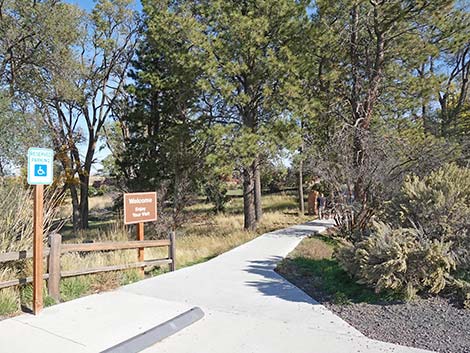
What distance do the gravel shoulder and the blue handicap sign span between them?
442cm

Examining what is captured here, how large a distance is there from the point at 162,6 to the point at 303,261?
1156 cm

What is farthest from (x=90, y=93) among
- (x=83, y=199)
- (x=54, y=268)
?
(x=54, y=268)

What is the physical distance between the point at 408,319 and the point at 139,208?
17.9 feet

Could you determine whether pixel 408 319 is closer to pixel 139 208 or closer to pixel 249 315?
pixel 249 315

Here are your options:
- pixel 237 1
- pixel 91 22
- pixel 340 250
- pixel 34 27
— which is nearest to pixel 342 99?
pixel 237 1

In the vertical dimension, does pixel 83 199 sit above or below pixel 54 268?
above

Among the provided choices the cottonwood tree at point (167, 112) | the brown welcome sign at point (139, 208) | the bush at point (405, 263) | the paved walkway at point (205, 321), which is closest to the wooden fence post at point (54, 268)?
the paved walkway at point (205, 321)

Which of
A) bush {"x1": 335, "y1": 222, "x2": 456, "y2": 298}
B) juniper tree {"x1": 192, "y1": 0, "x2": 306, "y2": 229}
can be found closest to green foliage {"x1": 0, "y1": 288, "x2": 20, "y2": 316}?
bush {"x1": 335, "y1": 222, "x2": 456, "y2": 298}

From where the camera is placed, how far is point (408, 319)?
4664 mm

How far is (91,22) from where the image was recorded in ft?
68.5

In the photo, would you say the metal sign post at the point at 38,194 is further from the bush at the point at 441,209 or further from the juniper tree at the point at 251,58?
the juniper tree at the point at 251,58

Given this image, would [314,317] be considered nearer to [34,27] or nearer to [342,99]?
[342,99]

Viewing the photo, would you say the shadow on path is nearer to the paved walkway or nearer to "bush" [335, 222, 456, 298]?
the paved walkway

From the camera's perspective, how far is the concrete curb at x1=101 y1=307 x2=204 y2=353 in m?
3.98
